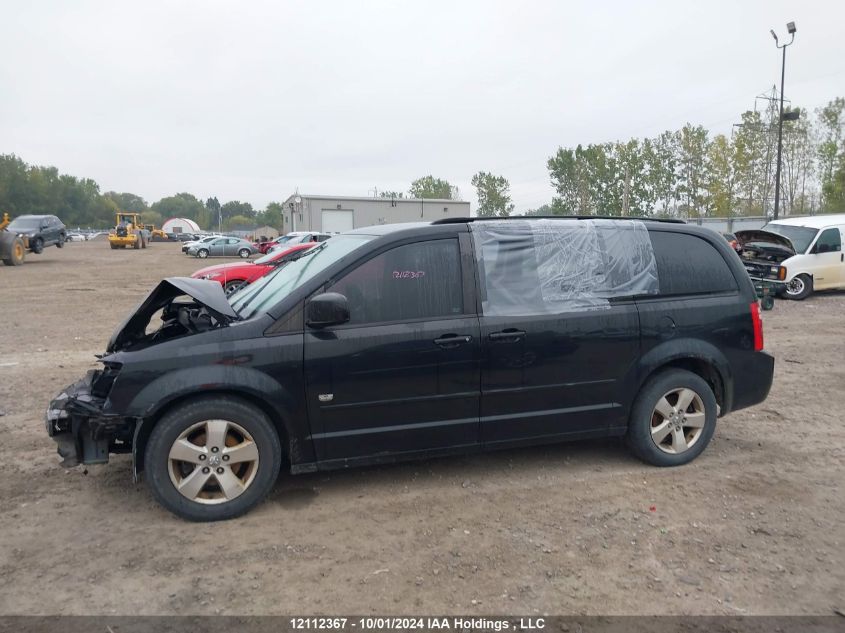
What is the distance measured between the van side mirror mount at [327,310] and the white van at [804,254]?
44.4 feet

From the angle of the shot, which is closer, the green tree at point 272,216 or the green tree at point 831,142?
the green tree at point 831,142

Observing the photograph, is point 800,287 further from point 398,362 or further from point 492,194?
point 492,194

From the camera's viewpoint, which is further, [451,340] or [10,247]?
[10,247]

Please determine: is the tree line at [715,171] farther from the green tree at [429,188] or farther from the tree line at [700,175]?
the green tree at [429,188]

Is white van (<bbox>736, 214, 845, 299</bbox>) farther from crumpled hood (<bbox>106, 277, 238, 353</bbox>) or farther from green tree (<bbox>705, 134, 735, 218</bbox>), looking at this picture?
green tree (<bbox>705, 134, 735, 218</bbox>)

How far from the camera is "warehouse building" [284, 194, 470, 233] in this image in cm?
4981

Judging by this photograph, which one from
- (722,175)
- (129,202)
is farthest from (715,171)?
(129,202)

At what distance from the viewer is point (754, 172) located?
1978 inches

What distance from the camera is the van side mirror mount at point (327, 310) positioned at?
3.78 metres

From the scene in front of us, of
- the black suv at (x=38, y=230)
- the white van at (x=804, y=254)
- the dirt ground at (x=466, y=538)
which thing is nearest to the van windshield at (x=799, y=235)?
the white van at (x=804, y=254)

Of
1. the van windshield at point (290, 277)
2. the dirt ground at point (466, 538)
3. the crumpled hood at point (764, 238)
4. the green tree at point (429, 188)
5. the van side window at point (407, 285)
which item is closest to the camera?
the dirt ground at point (466, 538)

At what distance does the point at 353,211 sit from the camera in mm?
50750

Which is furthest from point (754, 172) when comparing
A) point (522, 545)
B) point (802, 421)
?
point (522, 545)

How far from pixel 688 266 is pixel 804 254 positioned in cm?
1229
